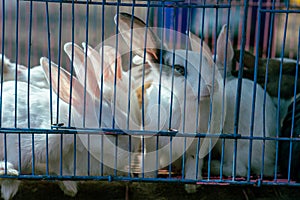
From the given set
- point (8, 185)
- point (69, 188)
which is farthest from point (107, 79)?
point (8, 185)

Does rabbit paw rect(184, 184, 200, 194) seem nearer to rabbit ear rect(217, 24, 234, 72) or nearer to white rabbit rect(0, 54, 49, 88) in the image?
rabbit ear rect(217, 24, 234, 72)

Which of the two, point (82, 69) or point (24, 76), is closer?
point (82, 69)

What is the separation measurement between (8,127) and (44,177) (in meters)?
0.26

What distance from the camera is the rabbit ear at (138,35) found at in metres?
1.72

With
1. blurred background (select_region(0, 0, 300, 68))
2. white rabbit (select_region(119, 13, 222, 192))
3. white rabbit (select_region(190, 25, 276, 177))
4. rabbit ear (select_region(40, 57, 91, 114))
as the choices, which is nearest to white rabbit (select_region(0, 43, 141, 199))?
rabbit ear (select_region(40, 57, 91, 114))

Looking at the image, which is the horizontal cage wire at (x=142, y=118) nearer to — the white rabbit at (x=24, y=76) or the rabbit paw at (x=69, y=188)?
the rabbit paw at (x=69, y=188)

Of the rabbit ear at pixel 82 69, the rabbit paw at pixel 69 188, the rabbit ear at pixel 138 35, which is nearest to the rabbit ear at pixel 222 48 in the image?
the rabbit ear at pixel 138 35

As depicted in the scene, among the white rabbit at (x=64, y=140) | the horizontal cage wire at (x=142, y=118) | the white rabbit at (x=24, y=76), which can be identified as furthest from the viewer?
the white rabbit at (x=24, y=76)

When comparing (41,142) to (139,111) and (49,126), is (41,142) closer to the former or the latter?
(49,126)

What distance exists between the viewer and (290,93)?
2312mm

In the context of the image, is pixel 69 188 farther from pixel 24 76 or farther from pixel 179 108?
pixel 24 76

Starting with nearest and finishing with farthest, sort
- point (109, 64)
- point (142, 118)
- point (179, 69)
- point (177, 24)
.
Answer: point (142, 118), point (179, 69), point (109, 64), point (177, 24)

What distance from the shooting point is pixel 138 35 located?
179 cm

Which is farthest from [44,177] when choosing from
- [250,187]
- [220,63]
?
[220,63]
